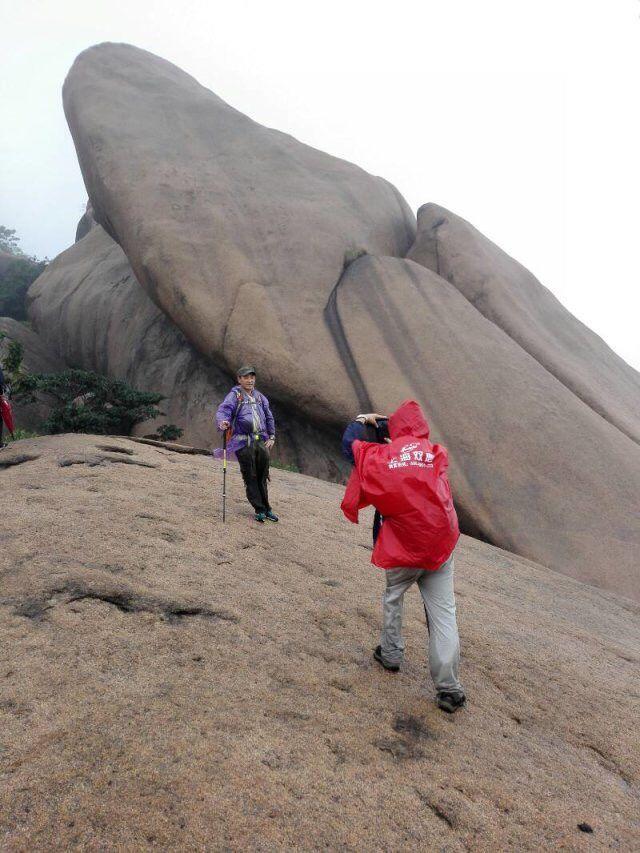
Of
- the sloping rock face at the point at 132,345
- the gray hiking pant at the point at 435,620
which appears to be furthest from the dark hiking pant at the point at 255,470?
the sloping rock face at the point at 132,345

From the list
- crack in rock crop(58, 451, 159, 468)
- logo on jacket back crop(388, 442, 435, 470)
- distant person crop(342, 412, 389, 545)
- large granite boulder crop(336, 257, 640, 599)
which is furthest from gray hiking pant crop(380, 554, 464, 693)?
large granite boulder crop(336, 257, 640, 599)

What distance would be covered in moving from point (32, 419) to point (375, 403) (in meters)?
10.7

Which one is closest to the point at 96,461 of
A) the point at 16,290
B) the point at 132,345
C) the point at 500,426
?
the point at 500,426

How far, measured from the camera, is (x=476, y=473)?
1069cm

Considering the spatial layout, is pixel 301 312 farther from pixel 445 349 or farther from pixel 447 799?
pixel 447 799

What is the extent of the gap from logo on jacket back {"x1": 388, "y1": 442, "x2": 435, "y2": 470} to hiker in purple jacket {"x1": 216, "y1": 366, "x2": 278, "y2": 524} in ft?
10.1

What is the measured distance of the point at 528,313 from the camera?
14.4m

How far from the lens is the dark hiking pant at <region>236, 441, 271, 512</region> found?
6.10m

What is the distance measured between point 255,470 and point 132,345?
40.0ft

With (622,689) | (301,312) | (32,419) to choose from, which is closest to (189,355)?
(301,312)

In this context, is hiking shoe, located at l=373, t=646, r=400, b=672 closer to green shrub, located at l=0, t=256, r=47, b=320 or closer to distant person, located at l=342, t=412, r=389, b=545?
distant person, located at l=342, t=412, r=389, b=545

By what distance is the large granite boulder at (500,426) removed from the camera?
9820 mm

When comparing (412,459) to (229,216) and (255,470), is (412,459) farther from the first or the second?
(229,216)

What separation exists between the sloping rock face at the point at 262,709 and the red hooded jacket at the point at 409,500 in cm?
86
